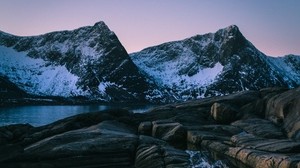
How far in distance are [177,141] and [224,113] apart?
38.4ft

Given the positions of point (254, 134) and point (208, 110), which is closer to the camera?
point (254, 134)

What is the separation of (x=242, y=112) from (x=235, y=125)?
7.19 m

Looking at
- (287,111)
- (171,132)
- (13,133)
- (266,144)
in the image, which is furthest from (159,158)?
(13,133)

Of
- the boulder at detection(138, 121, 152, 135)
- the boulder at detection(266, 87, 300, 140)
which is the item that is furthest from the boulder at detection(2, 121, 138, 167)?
the boulder at detection(266, 87, 300, 140)

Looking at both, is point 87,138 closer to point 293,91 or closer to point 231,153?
point 231,153

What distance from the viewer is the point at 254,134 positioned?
4581cm

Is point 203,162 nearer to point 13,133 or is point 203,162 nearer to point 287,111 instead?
point 287,111

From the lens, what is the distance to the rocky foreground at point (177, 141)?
37031 mm

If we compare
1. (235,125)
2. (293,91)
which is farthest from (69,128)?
(293,91)

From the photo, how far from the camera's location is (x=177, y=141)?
2003 inches

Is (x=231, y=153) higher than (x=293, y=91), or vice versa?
(x=293, y=91)

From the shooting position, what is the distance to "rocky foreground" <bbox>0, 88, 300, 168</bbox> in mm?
37031

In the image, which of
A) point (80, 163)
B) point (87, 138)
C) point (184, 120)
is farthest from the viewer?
point (184, 120)

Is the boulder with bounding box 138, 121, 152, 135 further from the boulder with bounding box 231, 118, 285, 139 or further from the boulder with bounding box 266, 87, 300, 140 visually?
the boulder with bounding box 266, 87, 300, 140
